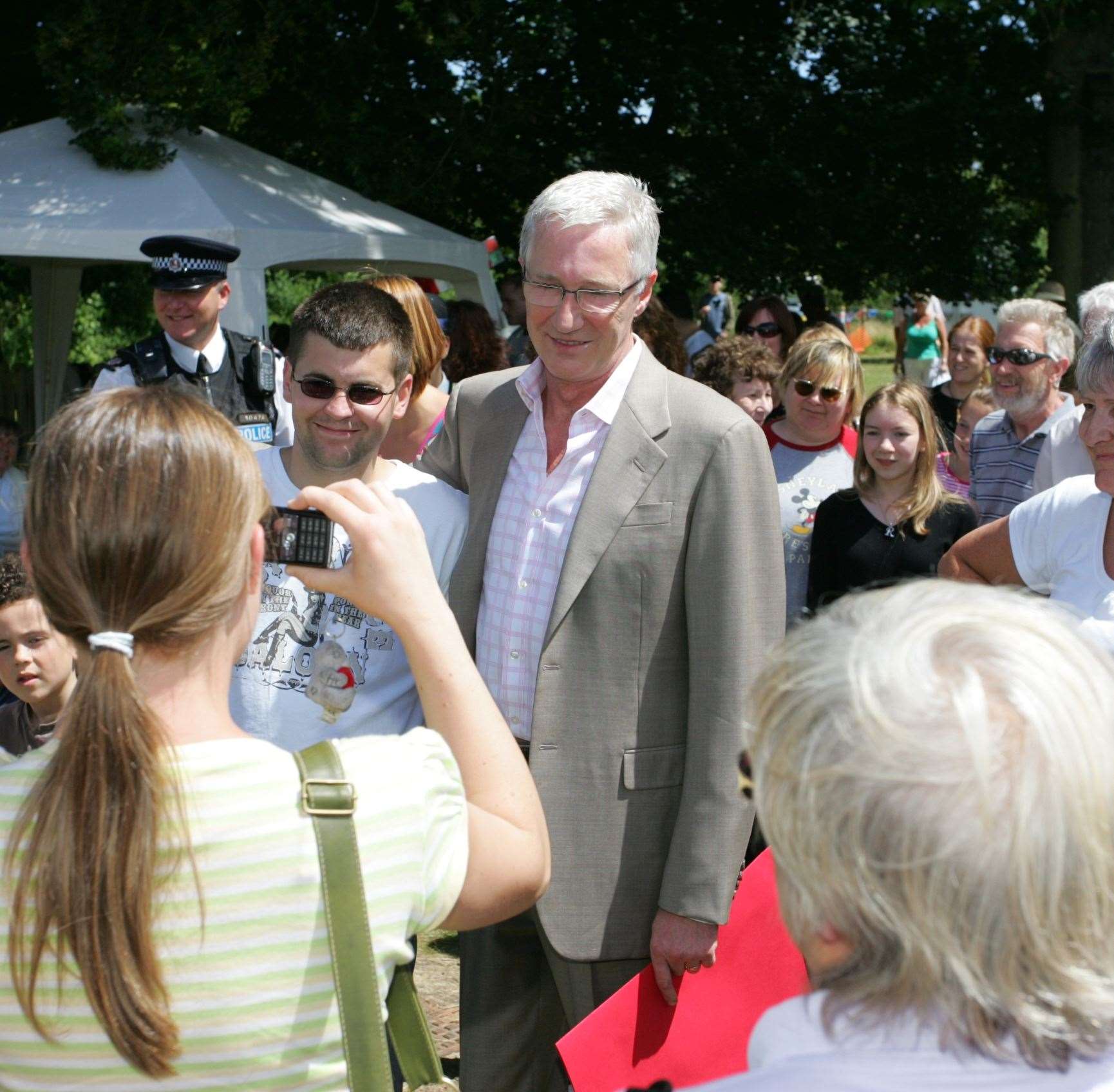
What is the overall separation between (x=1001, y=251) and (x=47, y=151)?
24.6 feet

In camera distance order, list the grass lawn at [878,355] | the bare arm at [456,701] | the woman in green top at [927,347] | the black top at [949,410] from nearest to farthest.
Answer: the bare arm at [456,701]
the black top at [949,410]
the woman in green top at [927,347]
the grass lawn at [878,355]

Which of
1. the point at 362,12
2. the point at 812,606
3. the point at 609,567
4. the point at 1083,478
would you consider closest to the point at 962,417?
the point at 812,606

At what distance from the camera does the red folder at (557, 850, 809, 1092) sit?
94.3 inches

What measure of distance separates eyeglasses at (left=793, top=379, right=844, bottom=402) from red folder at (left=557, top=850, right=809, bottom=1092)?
98.7 inches

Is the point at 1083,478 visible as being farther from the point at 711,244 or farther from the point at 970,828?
the point at 711,244

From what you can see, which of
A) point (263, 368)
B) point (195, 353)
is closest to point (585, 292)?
point (263, 368)

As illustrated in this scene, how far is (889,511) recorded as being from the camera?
174 inches

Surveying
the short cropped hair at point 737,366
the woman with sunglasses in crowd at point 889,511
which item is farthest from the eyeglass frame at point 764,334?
the woman with sunglasses in crowd at point 889,511

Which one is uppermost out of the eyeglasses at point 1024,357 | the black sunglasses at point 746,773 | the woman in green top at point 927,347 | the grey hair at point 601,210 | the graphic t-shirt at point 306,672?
the grey hair at point 601,210

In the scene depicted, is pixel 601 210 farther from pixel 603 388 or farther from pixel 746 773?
pixel 746 773

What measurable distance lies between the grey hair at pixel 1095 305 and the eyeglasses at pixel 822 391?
84 cm

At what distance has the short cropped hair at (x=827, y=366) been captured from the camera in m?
4.84

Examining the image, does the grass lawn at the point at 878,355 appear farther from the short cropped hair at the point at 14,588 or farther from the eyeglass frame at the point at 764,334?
the short cropped hair at the point at 14,588

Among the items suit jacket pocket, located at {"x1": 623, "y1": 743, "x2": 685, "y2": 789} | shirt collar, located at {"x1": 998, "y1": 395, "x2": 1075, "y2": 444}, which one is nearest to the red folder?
suit jacket pocket, located at {"x1": 623, "y1": 743, "x2": 685, "y2": 789}
